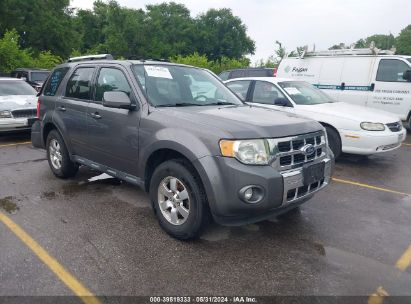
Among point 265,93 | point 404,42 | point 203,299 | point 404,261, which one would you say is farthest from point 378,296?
point 404,42

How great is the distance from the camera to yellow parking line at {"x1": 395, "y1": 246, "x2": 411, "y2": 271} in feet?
10.9

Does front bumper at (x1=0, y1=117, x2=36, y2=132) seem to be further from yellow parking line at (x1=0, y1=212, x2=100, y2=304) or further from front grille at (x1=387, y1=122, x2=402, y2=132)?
front grille at (x1=387, y1=122, x2=402, y2=132)

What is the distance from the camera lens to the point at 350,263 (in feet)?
10.9

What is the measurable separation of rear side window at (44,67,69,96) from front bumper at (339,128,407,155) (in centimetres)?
484

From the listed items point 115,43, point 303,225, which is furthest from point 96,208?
point 115,43

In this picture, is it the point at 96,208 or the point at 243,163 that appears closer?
the point at 243,163

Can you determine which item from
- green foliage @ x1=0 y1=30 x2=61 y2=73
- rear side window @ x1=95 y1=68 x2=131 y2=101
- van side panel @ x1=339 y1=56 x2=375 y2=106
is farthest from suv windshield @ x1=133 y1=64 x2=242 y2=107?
green foliage @ x1=0 y1=30 x2=61 y2=73

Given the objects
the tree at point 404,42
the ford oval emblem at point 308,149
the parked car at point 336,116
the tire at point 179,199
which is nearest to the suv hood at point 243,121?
the ford oval emblem at point 308,149

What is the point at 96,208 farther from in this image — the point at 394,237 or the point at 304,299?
the point at 394,237

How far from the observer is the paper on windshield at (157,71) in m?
4.28

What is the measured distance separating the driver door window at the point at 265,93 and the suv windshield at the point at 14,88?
6.23m

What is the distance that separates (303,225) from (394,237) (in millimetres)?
947

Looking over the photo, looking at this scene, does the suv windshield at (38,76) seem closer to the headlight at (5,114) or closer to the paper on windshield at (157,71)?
the headlight at (5,114)

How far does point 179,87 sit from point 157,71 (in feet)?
1.06
